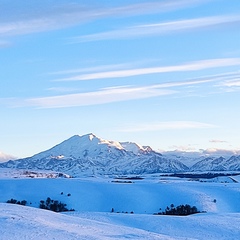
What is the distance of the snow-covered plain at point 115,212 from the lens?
4244cm

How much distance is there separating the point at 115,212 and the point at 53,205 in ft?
63.8

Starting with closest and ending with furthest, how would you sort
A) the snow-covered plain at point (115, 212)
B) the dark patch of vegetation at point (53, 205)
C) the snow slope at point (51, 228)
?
the snow slope at point (51, 228)
the snow-covered plain at point (115, 212)
the dark patch of vegetation at point (53, 205)

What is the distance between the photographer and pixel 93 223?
49938mm

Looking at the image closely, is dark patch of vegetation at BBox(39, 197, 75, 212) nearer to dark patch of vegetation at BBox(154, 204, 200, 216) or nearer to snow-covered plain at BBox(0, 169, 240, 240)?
snow-covered plain at BBox(0, 169, 240, 240)

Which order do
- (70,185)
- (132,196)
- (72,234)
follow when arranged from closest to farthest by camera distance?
(72,234)
(132,196)
(70,185)

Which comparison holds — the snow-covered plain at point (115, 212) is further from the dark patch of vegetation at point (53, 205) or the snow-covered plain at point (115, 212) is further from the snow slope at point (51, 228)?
the dark patch of vegetation at point (53, 205)

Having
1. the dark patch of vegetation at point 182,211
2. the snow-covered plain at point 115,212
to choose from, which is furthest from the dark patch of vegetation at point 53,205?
the dark patch of vegetation at point 182,211

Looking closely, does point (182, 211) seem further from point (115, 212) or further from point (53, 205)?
point (53, 205)

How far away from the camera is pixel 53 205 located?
114500mm

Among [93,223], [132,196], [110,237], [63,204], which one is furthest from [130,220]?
[132,196]

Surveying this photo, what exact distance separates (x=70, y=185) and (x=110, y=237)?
99681 mm

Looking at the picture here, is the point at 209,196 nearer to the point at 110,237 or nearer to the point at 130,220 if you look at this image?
the point at 130,220

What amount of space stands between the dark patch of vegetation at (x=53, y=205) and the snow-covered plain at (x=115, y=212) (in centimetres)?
162

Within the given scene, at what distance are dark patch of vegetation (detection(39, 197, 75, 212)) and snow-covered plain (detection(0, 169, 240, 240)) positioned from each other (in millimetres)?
1623
